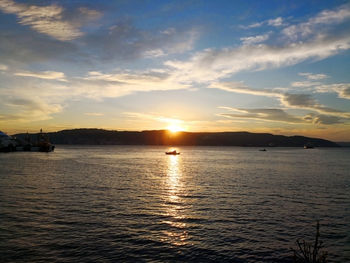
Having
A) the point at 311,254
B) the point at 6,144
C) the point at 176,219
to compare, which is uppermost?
the point at 6,144

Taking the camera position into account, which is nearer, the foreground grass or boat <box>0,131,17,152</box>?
the foreground grass

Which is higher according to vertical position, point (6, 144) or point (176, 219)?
point (6, 144)

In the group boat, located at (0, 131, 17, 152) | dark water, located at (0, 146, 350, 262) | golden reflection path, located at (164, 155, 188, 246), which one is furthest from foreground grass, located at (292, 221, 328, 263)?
boat, located at (0, 131, 17, 152)

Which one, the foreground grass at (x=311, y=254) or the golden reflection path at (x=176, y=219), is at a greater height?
the foreground grass at (x=311, y=254)

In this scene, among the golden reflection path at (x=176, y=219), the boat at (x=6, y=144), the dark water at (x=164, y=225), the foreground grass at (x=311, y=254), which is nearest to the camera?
the foreground grass at (x=311, y=254)

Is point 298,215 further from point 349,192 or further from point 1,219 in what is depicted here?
point 1,219

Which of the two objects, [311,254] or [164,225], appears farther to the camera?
[164,225]

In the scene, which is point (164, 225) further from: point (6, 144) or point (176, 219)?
point (6, 144)

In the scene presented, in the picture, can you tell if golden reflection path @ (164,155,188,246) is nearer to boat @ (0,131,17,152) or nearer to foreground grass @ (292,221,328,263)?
foreground grass @ (292,221,328,263)

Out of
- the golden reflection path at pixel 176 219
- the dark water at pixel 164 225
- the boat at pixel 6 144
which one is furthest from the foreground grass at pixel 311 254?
the boat at pixel 6 144

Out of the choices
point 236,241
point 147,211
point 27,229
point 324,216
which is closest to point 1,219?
point 27,229

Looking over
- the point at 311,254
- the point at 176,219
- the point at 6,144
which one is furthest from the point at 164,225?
the point at 6,144

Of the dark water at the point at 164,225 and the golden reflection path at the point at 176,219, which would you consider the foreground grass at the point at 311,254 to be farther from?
the golden reflection path at the point at 176,219

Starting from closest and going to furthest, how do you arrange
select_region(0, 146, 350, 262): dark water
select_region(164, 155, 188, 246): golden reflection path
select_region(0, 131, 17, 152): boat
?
select_region(0, 146, 350, 262): dark water → select_region(164, 155, 188, 246): golden reflection path → select_region(0, 131, 17, 152): boat
